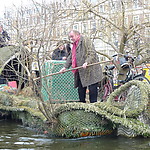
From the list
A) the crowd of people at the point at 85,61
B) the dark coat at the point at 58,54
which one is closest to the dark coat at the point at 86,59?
the crowd of people at the point at 85,61

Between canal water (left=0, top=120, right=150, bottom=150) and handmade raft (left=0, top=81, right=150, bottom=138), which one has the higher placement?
handmade raft (left=0, top=81, right=150, bottom=138)

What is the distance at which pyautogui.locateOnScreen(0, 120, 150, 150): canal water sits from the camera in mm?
4949

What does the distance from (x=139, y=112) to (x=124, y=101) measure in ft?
4.23

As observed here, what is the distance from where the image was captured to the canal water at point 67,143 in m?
4.95

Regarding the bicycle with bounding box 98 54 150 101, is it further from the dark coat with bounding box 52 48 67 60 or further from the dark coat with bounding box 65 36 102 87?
the dark coat with bounding box 65 36 102 87

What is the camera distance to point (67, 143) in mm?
5285

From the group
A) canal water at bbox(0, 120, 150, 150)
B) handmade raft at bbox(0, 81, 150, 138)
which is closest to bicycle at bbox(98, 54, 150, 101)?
handmade raft at bbox(0, 81, 150, 138)

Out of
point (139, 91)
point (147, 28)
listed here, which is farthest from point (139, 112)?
point (147, 28)

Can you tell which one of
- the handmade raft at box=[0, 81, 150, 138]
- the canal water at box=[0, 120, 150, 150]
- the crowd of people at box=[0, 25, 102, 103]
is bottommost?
the canal water at box=[0, 120, 150, 150]

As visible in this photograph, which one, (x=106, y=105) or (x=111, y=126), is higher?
(x=106, y=105)

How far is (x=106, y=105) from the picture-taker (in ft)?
18.0

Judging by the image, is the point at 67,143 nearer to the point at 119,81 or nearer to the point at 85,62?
the point at 85,62

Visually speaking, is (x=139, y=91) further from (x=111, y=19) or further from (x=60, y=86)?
(x=111, y=19)

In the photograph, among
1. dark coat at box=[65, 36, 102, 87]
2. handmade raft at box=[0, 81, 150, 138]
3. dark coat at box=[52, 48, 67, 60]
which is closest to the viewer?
handmade raft at box=[0, 81, 150, 138]
